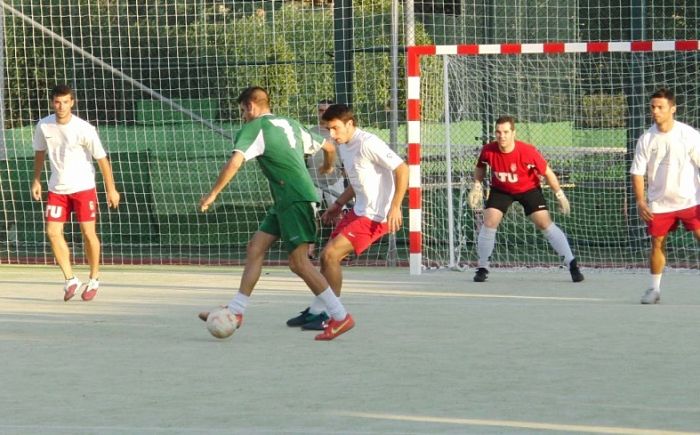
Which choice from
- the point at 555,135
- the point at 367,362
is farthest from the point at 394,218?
the point at 555,135

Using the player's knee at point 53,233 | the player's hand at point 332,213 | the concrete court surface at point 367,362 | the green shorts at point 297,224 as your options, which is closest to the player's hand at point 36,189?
the player's knee at point 53,233

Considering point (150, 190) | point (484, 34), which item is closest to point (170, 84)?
point (150, 190)

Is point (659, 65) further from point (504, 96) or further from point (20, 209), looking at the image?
point (20, 209)

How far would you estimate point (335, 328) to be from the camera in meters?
9.76

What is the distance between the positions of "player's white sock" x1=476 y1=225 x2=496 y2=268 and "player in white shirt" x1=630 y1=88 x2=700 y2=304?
101 inches

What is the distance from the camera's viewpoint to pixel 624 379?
8039 mm

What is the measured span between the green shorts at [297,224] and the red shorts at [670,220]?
3252 mm

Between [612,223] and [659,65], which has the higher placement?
[659,65]

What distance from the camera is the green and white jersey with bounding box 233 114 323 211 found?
9734 mm

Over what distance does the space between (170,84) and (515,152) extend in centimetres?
636

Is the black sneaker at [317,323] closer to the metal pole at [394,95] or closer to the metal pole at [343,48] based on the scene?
the metal pole at [394,95]

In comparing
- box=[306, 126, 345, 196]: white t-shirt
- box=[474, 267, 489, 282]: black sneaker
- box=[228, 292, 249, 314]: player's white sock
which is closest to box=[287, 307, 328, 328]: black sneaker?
box=[228, 292, 249, 314]: player's white sock

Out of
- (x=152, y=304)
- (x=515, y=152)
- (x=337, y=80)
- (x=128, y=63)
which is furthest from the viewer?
(x=128, y=63)

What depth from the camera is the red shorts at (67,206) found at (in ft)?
41.2
